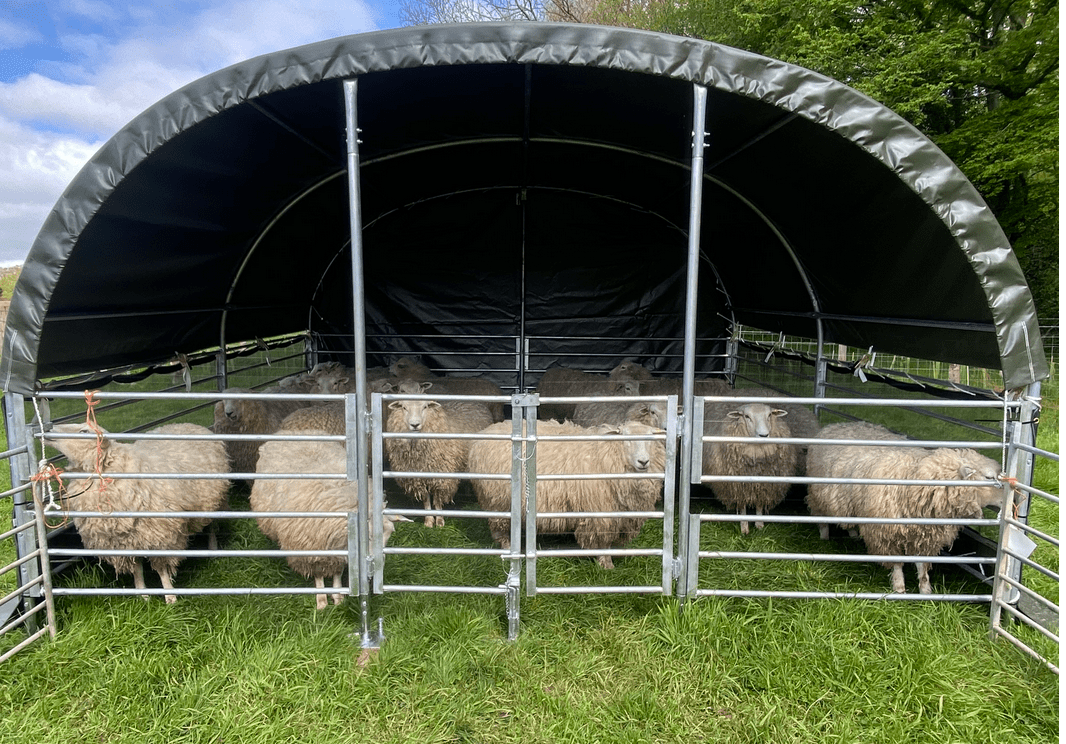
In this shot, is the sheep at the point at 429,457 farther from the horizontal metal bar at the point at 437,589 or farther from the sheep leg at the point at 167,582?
the sheep leg at the point at 167,582

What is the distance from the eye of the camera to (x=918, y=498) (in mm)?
4387

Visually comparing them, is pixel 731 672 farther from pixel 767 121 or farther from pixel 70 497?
pixel 70 497

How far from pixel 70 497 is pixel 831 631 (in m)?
5.30

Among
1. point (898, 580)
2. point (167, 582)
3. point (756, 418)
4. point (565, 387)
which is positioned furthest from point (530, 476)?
point (565, 387)

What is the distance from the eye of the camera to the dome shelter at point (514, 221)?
372 centimetres

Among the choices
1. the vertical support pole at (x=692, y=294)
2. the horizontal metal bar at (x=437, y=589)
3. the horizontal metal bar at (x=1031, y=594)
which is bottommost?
the horizontal metal bar at (x=437, y=589)

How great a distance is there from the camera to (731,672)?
362cm

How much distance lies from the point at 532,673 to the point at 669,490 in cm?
142

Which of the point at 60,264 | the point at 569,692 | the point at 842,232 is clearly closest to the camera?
the point at 569,692

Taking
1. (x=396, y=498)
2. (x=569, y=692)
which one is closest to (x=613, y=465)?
(x=569, y=692)

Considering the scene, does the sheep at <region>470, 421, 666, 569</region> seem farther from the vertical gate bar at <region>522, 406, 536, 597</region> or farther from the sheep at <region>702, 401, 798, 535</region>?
the sheep at <region>702, 401, 798, 535</region>

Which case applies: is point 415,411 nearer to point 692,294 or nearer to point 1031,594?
point 692,294

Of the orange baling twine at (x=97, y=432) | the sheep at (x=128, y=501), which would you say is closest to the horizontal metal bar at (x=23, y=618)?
the sheep at (x=128, y=501)

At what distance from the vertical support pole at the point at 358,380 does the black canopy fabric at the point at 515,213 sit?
1.43 ft
